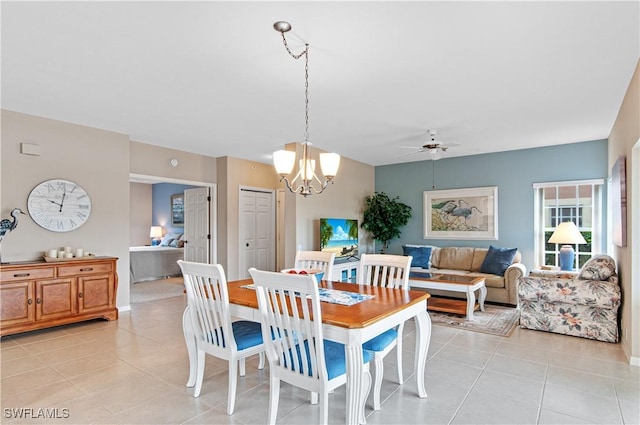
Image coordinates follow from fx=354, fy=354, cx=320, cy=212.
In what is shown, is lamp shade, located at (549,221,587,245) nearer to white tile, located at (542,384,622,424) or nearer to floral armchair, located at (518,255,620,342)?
floral armchair, located at (518,255,620,342)

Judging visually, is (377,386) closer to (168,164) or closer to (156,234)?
(168,164)

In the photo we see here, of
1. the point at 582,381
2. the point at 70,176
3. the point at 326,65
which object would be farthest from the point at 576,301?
the point at 70,176

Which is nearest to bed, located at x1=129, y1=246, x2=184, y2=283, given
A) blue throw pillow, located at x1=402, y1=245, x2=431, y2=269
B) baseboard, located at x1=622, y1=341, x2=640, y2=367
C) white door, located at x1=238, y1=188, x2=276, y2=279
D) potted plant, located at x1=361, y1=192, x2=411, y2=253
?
white door, located at x1=238, y1=188, x2=276, y2=279

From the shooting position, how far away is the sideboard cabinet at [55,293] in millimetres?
3656

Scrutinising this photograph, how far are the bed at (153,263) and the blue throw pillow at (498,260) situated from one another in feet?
20.4

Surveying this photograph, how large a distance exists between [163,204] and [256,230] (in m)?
4.30

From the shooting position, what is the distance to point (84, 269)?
4.20m

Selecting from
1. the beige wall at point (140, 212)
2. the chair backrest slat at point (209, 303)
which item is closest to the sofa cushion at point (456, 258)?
the chair backrest slat at point (209, 303)

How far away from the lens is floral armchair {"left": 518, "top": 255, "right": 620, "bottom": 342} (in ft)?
11.8

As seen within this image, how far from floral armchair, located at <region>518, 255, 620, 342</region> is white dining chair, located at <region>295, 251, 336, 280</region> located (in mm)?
2371

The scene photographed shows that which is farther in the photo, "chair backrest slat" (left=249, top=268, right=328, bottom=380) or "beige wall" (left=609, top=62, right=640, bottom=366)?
"beige wall" (left=609, top=62, right=640, bottom=366)

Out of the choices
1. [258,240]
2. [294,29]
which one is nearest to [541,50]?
[294,29]

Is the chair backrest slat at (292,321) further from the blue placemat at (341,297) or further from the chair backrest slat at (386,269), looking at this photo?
the chair backrest slat at (386,269)

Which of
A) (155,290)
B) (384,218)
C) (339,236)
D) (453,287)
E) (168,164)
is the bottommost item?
(155,290)
